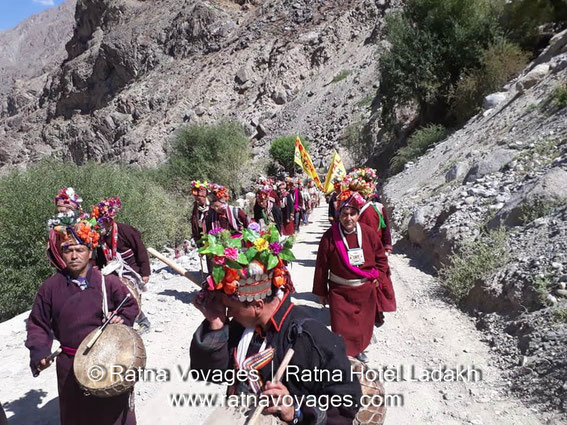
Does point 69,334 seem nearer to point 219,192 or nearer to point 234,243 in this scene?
point 234,243

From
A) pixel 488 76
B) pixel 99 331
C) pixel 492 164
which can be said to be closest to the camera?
pixel 99 331

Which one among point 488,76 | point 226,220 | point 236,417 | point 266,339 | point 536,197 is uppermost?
point 266,339

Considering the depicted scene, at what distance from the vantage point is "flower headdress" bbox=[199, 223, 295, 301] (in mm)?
1970

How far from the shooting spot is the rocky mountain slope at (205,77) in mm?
46594

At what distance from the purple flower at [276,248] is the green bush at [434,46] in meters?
20.8

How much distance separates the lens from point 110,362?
2656 millimetres

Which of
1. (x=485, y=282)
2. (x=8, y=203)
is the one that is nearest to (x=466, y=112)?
(x=485, y=282)

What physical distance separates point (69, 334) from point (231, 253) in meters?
1.63

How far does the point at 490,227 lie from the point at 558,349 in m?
3.18

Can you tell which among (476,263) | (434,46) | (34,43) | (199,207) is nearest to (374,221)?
(476,263)

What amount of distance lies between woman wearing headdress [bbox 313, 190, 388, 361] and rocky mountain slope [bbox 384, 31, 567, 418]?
1545 mm

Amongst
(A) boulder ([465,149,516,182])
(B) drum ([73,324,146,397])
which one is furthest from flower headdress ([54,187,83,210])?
(A) boulder ([465,149,516,182])

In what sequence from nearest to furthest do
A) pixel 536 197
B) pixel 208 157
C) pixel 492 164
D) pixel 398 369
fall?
pixel 398 369, pixel 536 197, pixel 492 164, pixel 208 157

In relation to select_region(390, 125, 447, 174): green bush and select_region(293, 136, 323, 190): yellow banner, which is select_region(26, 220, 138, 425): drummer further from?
select_region(390, 125, 447, 174): green bush
